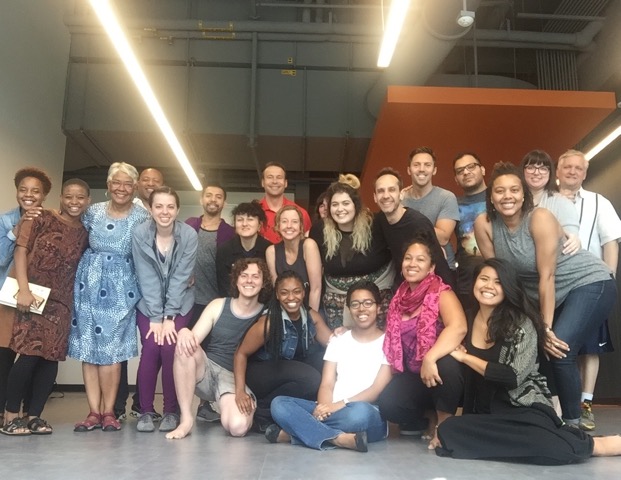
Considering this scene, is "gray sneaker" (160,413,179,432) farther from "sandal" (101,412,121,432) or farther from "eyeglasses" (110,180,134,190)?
"eyeglasses" (110,180,134,190)

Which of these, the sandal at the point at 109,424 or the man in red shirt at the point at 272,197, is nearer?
the sandal at the point at 109,424

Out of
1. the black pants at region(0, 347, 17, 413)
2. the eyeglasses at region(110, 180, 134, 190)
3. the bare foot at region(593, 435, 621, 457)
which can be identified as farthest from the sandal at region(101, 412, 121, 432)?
the bare foot at region(593, 435, 621, 457)

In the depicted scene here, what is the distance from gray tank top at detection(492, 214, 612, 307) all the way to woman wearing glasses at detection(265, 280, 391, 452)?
2.39 feet

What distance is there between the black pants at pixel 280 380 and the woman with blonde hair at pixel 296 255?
0.36m

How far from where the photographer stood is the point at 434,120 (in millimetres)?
5539

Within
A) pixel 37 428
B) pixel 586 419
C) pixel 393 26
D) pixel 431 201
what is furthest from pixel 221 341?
pixel 393 26

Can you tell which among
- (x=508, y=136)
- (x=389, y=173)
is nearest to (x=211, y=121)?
(x=508, y=136)

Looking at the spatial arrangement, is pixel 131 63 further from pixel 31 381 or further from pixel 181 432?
pixel 181 432

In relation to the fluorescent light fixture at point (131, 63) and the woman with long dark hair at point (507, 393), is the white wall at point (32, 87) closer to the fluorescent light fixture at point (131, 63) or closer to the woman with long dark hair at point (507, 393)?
the fluorescent light fixture at point (131, 63)

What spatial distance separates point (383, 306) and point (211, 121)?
445 centimetres

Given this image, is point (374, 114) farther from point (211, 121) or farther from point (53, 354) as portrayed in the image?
point (53, 354)

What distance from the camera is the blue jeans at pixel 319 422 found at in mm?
2602

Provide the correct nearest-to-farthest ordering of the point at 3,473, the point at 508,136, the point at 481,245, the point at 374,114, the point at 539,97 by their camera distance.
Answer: the point at 3,473 < the point at 481,245 < the point at 539,97 < the point at 508,136 < the point at 374,114

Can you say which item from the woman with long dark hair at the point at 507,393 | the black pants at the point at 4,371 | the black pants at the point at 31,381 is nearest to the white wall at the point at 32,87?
the black pants at the point at 4,371
